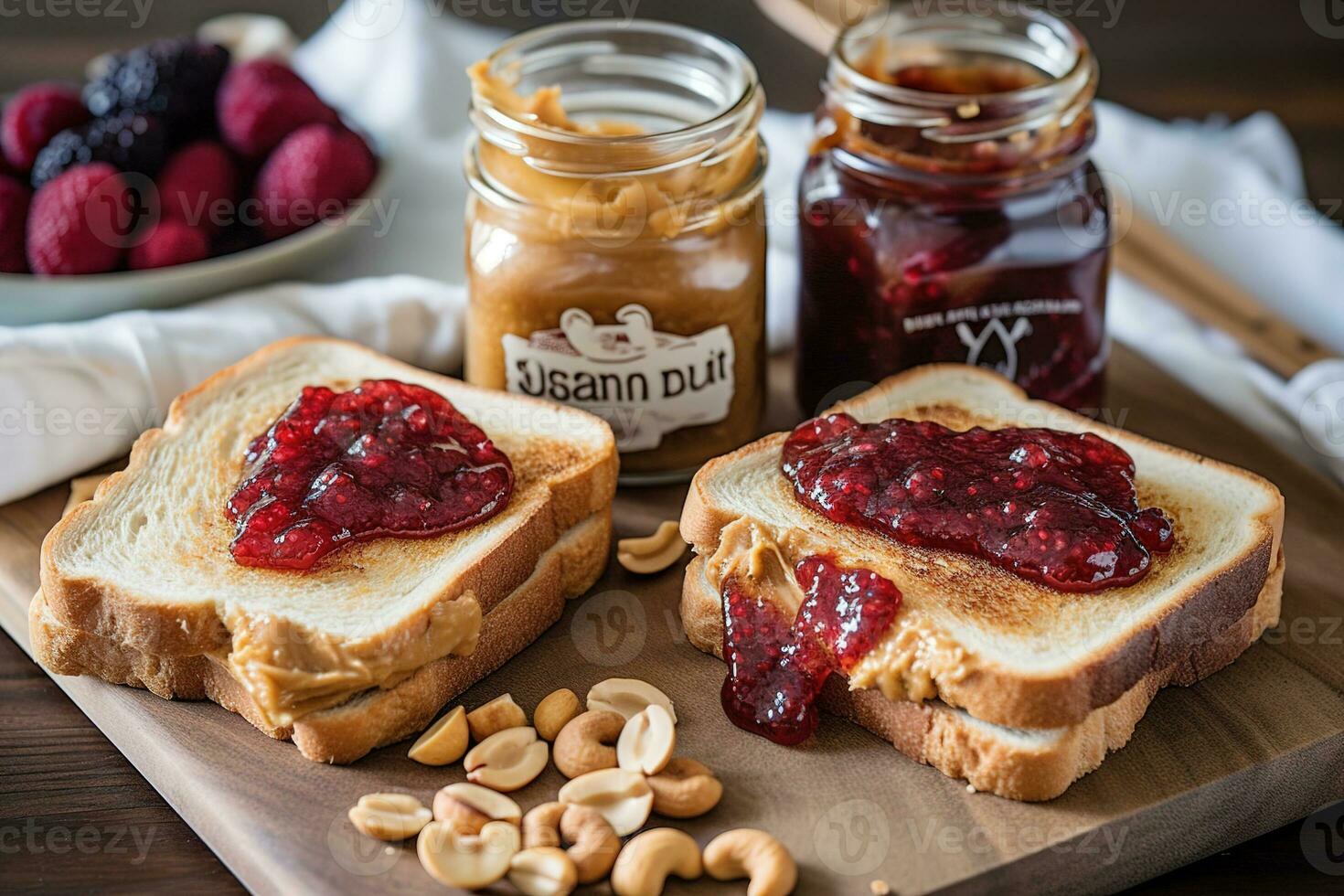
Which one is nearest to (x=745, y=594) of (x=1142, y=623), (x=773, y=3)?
(x=1142, y=623)

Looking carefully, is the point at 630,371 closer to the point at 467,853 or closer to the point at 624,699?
the point at 624,699

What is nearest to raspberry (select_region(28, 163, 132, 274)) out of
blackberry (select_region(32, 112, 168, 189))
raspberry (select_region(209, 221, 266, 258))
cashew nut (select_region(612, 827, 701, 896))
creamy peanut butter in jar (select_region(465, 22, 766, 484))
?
blackberry (select_region(32, 112, 168, 189))

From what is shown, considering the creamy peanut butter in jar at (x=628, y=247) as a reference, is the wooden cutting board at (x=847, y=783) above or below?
below

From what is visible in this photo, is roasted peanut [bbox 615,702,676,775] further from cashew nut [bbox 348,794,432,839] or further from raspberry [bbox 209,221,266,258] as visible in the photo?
raspberry [bbox 209,221,266,258]

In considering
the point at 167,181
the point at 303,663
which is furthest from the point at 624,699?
the point at 167,181

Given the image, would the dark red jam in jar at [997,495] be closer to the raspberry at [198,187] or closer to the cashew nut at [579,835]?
the cashew nut at [579,835]

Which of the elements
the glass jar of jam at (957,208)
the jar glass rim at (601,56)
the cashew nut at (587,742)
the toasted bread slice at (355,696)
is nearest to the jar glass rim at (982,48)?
the glass jar of jam at (957,208)

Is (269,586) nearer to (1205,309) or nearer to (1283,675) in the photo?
(1283,675)
